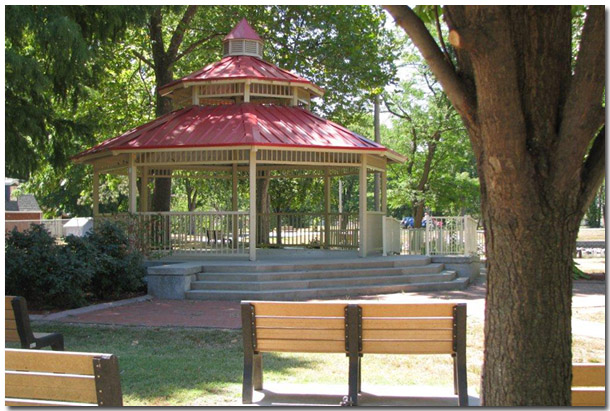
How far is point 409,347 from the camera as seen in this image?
19.4 feet

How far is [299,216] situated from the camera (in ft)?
73.0

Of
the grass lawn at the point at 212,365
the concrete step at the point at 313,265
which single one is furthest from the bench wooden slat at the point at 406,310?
the concrete step at the point at 313,265

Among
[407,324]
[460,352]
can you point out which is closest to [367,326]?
[407,324]

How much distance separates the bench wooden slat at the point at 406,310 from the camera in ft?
19.4

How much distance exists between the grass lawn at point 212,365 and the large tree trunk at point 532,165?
2444mm

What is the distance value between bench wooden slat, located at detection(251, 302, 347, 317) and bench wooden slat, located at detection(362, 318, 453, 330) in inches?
10.0

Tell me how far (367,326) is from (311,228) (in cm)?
1686

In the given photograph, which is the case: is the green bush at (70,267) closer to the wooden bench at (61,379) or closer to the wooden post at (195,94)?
the wooden post at (195,94)

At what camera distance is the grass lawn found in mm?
6680

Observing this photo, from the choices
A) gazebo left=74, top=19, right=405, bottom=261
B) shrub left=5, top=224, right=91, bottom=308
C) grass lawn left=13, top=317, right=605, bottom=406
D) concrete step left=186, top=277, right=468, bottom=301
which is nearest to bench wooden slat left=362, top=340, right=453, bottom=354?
grass lawn left=13, top=317, right=605, bottom=406

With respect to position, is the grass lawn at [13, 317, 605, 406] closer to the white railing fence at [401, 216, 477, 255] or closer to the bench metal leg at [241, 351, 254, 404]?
the bench metal leg at [241, 351, 254, 404]

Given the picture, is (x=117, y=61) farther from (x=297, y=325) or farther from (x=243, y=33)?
(x=297, y=325)

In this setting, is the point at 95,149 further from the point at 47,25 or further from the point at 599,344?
the point at 599,344

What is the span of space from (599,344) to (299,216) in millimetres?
13550
